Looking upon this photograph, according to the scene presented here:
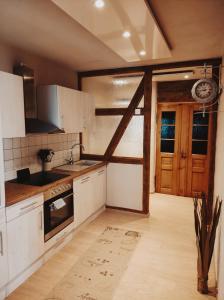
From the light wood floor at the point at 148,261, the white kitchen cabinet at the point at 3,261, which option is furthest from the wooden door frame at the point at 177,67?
the white kitchen cabinet at the point at 3,261

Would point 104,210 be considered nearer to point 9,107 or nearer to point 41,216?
point 41,216

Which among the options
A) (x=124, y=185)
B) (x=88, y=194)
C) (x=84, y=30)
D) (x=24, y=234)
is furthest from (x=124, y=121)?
(x=24, y=234)

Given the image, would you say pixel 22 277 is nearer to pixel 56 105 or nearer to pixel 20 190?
pixel 20 190

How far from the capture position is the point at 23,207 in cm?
219

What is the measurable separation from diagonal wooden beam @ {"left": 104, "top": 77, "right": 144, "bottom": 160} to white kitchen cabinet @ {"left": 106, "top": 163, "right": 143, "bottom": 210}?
10.5 inches

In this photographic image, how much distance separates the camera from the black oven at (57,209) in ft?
8.34

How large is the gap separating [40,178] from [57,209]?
0.51 metres

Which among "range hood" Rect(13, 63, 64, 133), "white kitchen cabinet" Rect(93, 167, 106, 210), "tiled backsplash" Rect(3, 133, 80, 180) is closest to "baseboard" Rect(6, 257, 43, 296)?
"tiled backsplash" Rect(3, 133, 80, 180)

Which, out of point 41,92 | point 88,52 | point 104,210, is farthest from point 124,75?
point 104,210

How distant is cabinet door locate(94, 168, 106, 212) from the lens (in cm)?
373

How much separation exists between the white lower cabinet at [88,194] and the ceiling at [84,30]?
1.78 metres

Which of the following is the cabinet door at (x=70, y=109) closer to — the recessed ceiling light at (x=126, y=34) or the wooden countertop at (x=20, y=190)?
the wooden countertop at (x=20, y=190)

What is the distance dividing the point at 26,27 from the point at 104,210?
3.15 meters

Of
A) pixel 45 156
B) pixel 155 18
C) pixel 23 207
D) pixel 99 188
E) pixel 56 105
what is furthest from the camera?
pixel 99 188
